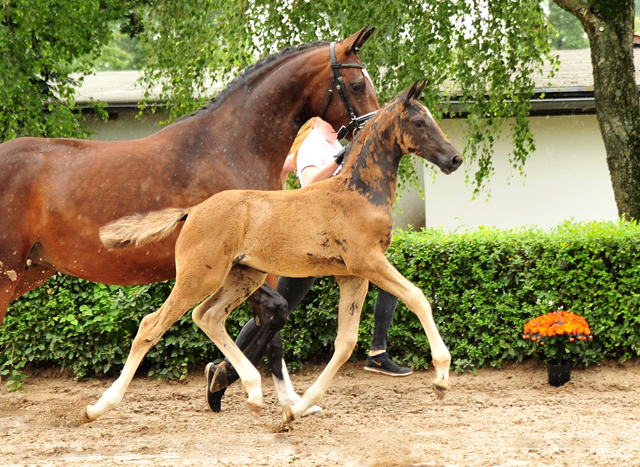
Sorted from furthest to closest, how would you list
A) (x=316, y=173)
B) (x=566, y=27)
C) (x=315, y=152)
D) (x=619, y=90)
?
(x=566, y=27), (x=619, y=90), (x=315, y=152), (x=316, y=173)

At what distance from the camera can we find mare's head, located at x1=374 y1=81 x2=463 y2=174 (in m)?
3.49

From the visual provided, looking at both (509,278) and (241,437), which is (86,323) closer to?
(241,437)

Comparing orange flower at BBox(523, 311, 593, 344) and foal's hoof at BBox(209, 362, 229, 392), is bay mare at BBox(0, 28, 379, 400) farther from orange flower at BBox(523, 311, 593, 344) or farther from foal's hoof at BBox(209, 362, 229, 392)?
orange flower at BBox(523, 311, 593, 344)

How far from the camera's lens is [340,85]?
421 centimetres

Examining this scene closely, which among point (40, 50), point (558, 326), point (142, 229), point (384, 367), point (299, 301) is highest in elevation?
point (40, 50)

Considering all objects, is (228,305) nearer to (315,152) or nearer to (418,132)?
(315,152)

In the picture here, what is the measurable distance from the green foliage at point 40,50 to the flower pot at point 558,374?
6.43m

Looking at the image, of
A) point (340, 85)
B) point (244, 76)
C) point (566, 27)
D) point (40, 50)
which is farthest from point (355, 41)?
point (566, 27)

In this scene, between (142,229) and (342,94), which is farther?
(342,94)

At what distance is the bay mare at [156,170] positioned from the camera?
4.12 meters

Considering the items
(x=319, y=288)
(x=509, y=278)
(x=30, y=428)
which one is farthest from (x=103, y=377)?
(x=509, y=278)

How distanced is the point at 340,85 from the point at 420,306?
152 cm

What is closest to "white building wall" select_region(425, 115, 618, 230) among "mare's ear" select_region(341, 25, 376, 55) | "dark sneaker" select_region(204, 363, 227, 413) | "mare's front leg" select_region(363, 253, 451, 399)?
"dark sneaker" select_region(204, 363, 227, 413)

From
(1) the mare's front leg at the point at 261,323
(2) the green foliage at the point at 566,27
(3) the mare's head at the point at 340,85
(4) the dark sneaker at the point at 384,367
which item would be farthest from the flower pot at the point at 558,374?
(2) the green foliage at the point at 566,27
